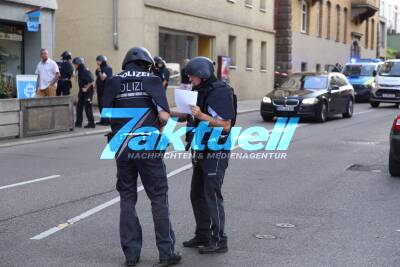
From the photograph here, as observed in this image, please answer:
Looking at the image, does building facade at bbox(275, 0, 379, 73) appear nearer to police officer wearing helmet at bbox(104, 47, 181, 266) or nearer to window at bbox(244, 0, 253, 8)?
window at bbox(244, 0, 253, 8)

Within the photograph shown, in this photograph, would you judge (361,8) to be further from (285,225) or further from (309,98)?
(285,225)

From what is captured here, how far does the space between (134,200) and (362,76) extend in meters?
29.4

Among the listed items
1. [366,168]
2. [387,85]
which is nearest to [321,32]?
[387,85]

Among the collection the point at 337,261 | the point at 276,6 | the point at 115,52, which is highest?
the point at 276,6

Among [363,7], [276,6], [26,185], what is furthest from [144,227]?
[363,7]

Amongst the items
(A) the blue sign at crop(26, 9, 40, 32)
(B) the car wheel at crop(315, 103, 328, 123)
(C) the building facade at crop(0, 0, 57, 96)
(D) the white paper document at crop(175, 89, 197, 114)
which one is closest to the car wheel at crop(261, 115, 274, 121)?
(B) the car wheel at crop(315, 103, 328, 123)

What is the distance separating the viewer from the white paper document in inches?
232

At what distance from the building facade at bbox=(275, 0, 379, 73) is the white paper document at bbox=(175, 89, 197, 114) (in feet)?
110

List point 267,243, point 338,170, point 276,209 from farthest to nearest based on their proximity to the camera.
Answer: point 338,170 → point 276,209 → point 267,243

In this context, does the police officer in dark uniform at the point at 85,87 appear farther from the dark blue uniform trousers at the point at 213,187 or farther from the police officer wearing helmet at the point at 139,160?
the police officer wearing helmet at the point at 139,160

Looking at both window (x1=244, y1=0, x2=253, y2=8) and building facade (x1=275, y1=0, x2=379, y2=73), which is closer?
window (x1=244, y1=0, x2=253, y2=8)

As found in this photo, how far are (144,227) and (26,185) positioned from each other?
10.2 ft

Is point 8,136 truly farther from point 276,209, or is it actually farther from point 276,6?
point 276,6

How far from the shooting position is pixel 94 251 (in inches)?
239
